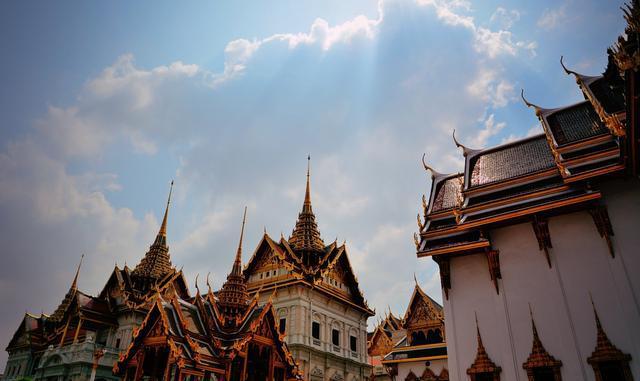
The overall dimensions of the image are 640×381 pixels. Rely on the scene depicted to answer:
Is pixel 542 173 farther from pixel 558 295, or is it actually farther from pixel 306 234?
pixel 306 234

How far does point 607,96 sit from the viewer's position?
14375mm

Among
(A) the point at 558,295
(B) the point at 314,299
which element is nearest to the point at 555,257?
(A) the point at 558,295

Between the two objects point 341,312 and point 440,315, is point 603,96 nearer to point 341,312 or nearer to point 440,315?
point 440,315

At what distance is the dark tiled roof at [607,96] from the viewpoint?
13416mm

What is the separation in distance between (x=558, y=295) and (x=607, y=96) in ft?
23.6

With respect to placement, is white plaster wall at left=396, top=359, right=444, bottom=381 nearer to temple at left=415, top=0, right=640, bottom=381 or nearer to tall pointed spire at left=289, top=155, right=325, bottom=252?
temple at left=415, top=0, right=640, bottom=381

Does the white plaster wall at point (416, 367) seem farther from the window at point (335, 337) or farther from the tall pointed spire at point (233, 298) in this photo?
the window at point (335, 337)

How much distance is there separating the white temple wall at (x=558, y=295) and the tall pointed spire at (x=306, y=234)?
2078 cm

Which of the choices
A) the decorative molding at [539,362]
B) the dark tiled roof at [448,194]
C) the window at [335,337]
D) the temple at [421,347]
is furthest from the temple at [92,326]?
the decorative molding at [539,362]

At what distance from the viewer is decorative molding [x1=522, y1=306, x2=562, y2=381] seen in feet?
36.6

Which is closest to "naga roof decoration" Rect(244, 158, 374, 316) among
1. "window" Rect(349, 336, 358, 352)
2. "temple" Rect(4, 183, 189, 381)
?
"window" Rect(349, 336, 358, 352)

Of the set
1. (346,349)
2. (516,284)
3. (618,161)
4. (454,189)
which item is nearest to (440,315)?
(454,189)

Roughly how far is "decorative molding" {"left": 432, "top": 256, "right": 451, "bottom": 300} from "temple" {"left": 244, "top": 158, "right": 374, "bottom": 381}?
14.8 metres

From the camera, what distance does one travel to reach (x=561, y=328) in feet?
37.9
